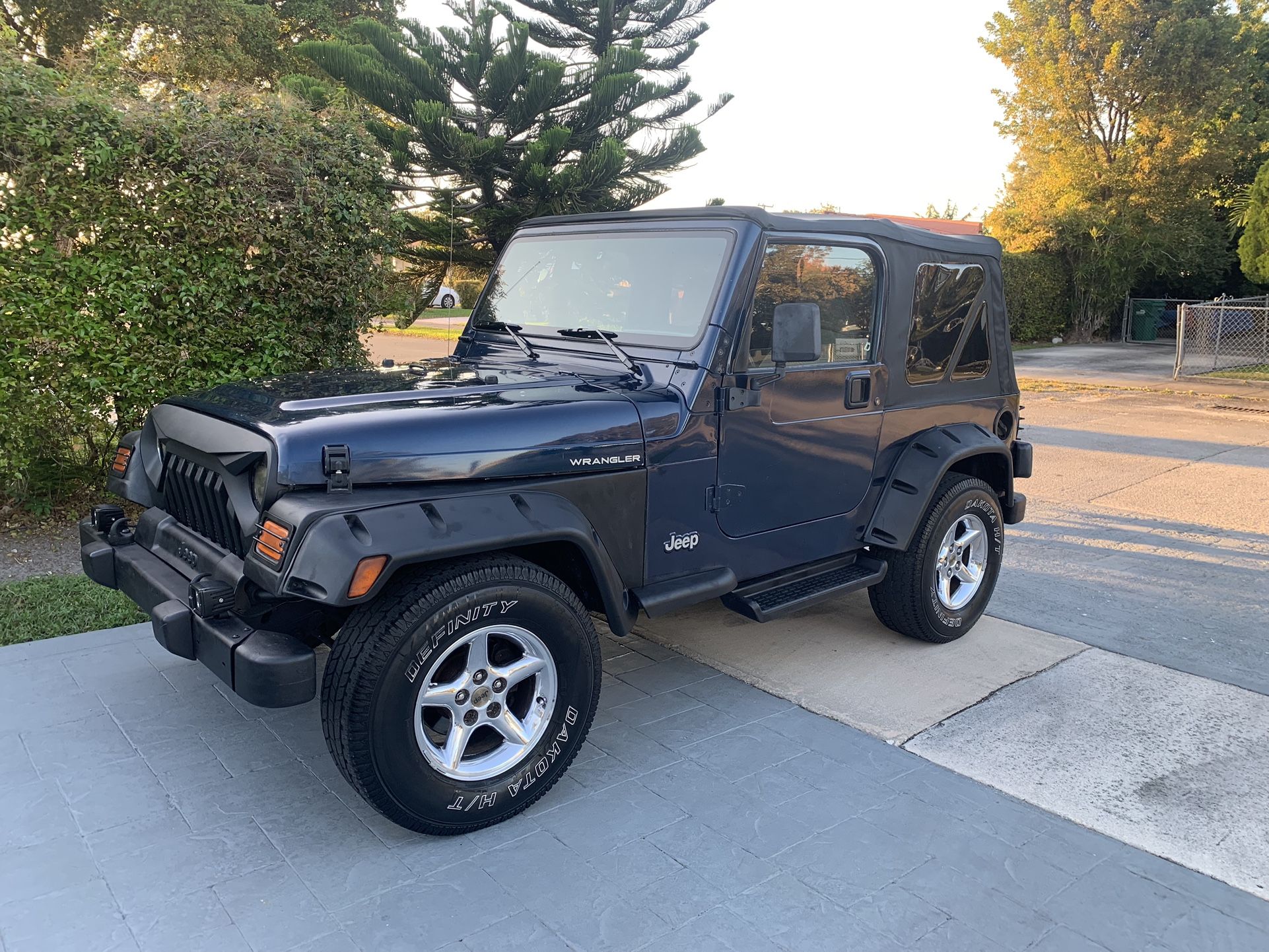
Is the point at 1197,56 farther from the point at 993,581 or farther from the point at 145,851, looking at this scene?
the point at 145,851

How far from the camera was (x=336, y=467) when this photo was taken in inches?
110

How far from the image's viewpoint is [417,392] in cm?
338

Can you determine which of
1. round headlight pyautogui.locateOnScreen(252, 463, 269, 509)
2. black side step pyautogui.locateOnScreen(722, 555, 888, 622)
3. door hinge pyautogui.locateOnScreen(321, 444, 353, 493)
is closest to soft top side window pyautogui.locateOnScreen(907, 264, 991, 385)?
black side step pyautogui.locateOnScreen(722, 555, 888, 622)

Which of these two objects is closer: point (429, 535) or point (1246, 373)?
point (429, 535)

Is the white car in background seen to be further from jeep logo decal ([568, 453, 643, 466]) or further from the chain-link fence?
the chain-link fence

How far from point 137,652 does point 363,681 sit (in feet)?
7.26

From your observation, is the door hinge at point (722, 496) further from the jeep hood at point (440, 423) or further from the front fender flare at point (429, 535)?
the front fender flare at point (429, 535)

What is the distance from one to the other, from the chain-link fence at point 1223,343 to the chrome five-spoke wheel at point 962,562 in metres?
14.4

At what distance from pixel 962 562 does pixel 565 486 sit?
8.44ft

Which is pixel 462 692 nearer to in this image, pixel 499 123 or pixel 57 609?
pixel 57 609

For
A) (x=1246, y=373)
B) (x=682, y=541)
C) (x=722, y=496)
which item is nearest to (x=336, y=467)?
(x=682, y=541)

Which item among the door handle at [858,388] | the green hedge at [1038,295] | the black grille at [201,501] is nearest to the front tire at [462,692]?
the black grille at [201,501]

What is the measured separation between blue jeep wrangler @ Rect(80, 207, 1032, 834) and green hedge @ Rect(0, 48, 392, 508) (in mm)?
2149

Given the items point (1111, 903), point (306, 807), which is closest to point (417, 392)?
point (306, 807)
